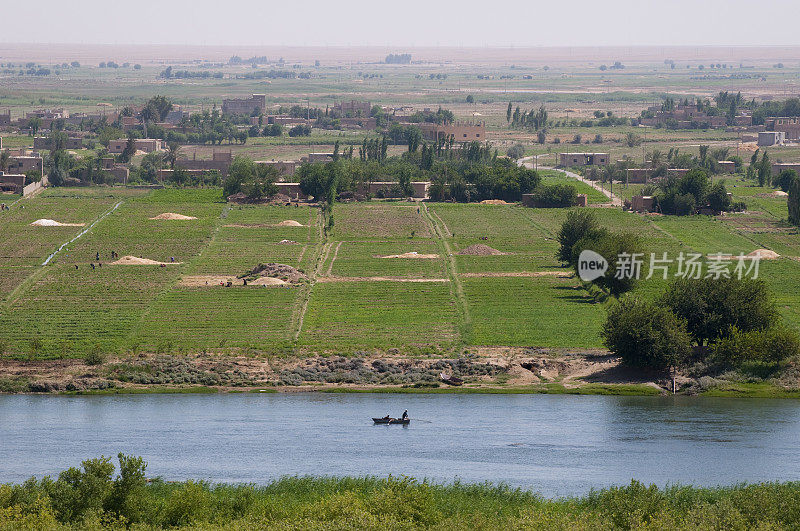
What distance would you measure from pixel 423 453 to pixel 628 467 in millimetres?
5290

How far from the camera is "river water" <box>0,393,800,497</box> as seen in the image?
31531 millimetres

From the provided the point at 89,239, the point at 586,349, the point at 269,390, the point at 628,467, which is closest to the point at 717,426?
the point at 628,467

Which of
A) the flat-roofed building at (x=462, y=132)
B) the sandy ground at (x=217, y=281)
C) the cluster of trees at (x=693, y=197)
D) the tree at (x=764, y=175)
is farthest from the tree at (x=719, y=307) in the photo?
the flat-roofed building at (x=462, y=132)

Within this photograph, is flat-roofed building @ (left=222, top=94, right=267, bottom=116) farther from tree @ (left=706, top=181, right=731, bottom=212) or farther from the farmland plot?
tree @ (left=706, top=181, right=731, bottom=212)

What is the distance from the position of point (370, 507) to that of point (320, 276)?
1108 inches

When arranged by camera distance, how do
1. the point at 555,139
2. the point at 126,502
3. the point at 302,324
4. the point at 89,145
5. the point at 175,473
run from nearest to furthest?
1. the point at 126,502
2. the point at 175,473
3. the point at 302,324
4. the point at 89,145
5. the point at 555,139

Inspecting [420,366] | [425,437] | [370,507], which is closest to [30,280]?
[420,366]

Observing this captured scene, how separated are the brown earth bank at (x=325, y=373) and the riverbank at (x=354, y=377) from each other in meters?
0.03

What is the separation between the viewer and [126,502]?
89.2ft

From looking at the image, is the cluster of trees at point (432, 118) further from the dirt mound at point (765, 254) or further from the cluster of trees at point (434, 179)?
the dirt mound at point (765, 254)

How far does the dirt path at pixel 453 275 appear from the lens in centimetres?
4515

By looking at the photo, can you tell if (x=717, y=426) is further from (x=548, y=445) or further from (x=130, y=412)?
(x=130, y=412)

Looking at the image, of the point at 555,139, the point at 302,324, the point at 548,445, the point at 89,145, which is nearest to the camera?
the point at 548,445

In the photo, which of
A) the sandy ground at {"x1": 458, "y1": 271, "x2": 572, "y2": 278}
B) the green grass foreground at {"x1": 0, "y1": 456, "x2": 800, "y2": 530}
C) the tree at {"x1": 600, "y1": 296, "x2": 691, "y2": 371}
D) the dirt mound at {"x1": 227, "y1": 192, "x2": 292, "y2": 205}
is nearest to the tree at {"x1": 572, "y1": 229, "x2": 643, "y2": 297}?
the sandy ground at {"x1": 458, "y1": 271, "x2": 572, "y2": 278}
